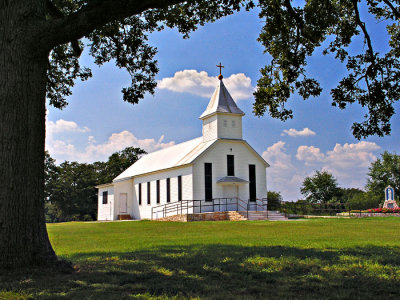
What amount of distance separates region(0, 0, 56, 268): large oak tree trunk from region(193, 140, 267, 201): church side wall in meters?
24.2

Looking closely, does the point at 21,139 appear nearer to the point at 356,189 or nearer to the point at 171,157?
the point at 171,157

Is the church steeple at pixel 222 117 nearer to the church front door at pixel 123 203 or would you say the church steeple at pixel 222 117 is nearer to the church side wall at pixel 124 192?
the church side wall at pixel 124 192

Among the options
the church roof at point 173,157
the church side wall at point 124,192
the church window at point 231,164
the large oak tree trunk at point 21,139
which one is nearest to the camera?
the large oak tree trunk at point 21,139

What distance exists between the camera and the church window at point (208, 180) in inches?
1242

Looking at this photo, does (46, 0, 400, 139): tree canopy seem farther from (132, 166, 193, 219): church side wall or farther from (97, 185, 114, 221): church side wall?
(97, 185, 114, 221): church side wall

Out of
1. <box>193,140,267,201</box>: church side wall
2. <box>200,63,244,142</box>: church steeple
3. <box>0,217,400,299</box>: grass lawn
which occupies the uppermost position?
<box>200,63,244,142</box>: church steeple

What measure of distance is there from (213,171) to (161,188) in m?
6.24

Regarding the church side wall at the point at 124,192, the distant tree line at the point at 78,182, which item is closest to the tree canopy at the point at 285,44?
the church side wall at the point at 124,192

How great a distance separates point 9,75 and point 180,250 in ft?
17.1

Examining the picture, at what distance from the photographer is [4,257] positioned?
260 inches

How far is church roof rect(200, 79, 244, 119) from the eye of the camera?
33500 millimetres

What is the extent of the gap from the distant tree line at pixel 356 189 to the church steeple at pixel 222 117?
22.9 ft

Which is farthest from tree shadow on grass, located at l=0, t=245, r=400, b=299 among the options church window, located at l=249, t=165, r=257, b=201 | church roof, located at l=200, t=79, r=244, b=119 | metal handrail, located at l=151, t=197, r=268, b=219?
church roof, located at l=200, t=79, r=244, b=119

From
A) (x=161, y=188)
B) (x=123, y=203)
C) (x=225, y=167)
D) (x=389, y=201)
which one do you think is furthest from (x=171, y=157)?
(x=389, y=201)
